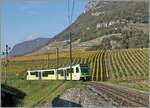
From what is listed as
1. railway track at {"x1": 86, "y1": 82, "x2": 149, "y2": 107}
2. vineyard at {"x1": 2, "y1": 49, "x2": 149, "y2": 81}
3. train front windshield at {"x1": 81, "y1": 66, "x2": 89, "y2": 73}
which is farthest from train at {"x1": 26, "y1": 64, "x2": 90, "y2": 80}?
railway track at {"x1": 86, "y1": 82, "x2": 149, "y2": 107}

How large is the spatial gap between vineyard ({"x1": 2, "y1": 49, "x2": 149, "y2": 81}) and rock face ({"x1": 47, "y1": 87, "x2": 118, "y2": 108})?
1.17 feet

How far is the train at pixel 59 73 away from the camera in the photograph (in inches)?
471

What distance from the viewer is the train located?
1196cm

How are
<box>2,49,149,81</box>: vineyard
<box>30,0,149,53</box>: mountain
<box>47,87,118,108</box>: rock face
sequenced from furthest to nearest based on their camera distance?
<box>2,49,149,81</box>: vineyard < <box>30,0,149,53</box>: mountain < <box>47,87,118,108</box>: rock face

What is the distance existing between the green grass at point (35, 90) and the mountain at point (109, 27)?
27.8 inches

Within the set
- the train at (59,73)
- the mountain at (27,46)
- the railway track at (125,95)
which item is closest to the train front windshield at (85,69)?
the train at (59,73)

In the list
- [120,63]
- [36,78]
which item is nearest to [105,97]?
[120,63]

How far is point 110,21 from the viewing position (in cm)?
1230

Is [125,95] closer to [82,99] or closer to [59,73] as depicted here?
[82,99]

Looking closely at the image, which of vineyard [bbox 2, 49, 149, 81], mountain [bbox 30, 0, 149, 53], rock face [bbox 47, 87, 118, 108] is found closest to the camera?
rock face [bbox 47, 87, 118, 108]

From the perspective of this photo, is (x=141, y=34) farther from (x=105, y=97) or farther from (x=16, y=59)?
(x=16, y=59)

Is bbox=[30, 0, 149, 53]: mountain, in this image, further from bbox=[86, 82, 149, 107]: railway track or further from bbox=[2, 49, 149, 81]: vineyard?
bbox=[86, 82, 149, 107]: railway track

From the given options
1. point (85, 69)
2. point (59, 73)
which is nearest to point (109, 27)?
point (85, 69)

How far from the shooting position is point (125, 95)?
466 inches
